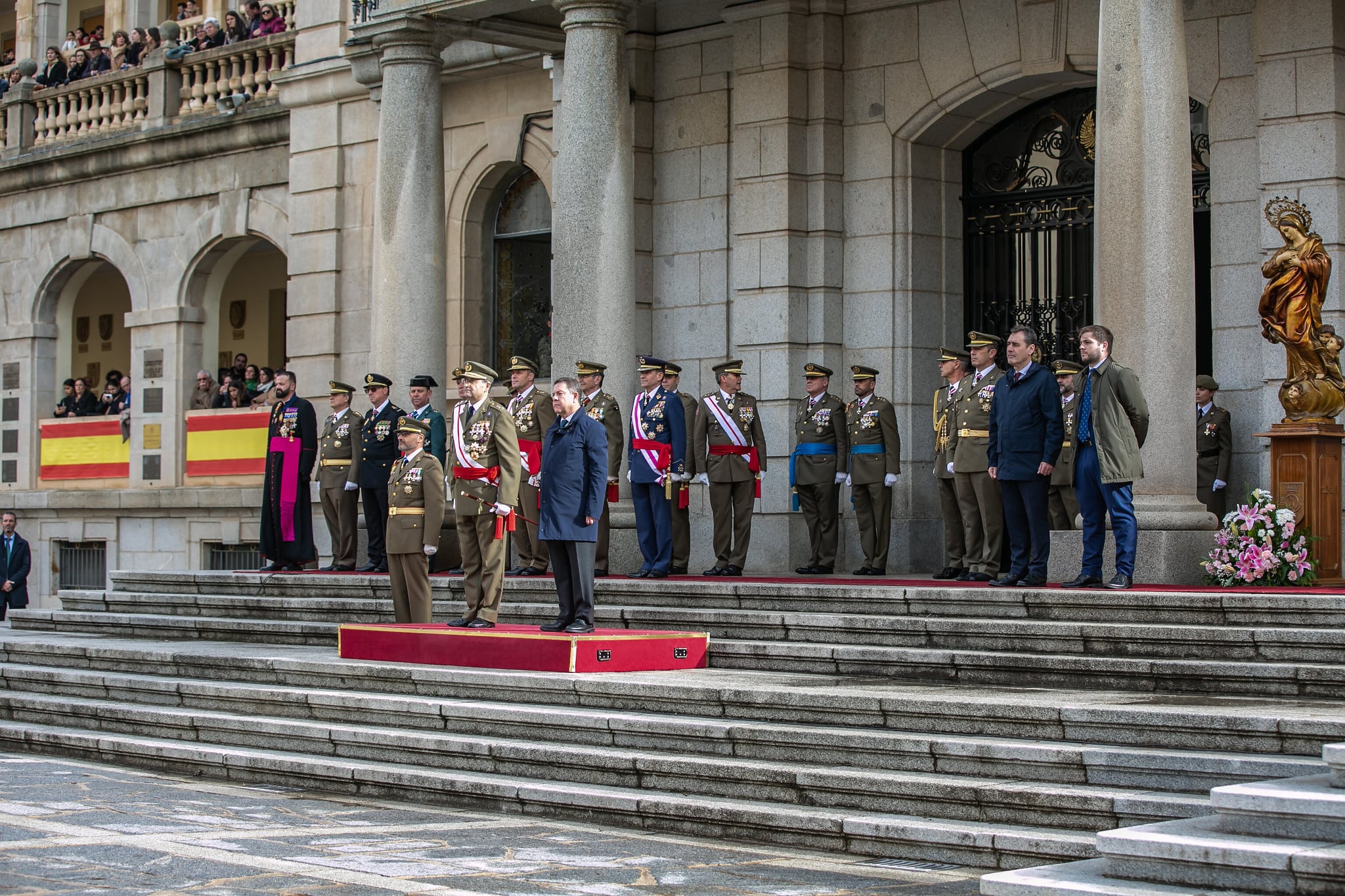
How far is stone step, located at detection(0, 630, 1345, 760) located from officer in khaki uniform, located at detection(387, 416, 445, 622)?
2.59 feet

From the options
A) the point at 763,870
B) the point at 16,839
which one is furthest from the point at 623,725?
the point at 16,839

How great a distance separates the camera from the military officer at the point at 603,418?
50.9ft

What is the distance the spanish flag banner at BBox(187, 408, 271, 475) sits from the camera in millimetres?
22609

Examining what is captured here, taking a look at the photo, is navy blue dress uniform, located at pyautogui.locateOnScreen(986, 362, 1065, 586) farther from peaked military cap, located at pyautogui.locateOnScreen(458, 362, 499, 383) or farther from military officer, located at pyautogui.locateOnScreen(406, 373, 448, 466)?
military officer, located at pyautogui.locateOnScreen(406, 373, 448, 466)

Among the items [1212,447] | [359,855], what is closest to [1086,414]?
[1212,447]

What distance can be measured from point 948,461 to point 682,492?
7.60ft

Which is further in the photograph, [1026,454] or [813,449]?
[813,449]

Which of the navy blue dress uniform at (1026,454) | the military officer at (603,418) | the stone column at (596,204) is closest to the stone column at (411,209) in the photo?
the stone column at (596,204)

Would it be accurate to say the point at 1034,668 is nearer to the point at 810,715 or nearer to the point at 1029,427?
the point at 810,715

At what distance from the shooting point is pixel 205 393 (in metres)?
23.7

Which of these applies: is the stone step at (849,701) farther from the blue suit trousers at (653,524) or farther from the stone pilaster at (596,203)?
the stone pilaster at (596,203)

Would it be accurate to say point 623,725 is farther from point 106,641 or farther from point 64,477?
point 64,477

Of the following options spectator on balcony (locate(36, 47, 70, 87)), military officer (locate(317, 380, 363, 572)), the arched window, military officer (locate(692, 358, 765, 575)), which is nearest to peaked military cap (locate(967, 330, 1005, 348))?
military officer (locate(692, 358, 765, 575))

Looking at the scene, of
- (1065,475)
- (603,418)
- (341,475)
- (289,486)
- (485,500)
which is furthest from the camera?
(289,486)
